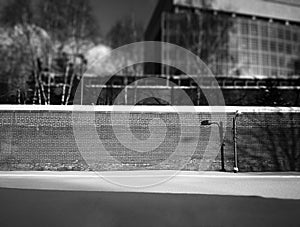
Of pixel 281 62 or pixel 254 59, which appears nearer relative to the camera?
pixel 254 59

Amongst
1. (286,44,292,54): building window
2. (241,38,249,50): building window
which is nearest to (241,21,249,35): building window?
(241,38,249,50): building window

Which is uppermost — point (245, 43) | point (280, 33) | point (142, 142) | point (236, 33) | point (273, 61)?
point (280, 33)

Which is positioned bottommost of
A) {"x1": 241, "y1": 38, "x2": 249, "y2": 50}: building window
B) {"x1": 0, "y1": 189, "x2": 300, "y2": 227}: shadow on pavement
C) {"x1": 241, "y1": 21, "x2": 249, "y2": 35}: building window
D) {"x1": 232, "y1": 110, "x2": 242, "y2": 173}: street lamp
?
{"x1": 0, "y1": 189, "x2": 300, "y2": 227}: shadow on pavement

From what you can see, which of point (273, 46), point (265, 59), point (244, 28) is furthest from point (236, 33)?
point (273, 46)

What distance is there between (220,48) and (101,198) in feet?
69.3

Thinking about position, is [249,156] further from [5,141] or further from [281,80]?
[281,80]

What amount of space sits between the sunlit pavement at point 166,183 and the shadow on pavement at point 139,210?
1.79 feet

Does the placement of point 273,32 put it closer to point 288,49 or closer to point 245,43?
point 288,49

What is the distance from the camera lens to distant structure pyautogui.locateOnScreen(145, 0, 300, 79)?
22.8 meters

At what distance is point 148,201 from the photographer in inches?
209

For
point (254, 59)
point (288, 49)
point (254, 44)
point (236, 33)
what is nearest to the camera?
point (236, 33)

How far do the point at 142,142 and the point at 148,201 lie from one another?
189 inches

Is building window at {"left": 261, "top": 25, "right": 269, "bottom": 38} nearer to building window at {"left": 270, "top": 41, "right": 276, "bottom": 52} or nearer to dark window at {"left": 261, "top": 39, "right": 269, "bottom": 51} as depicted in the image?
dark window at {"left": 261, "top": 39, "right": 269, "bottom": 51}

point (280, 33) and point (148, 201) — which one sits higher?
point (280, 33)
